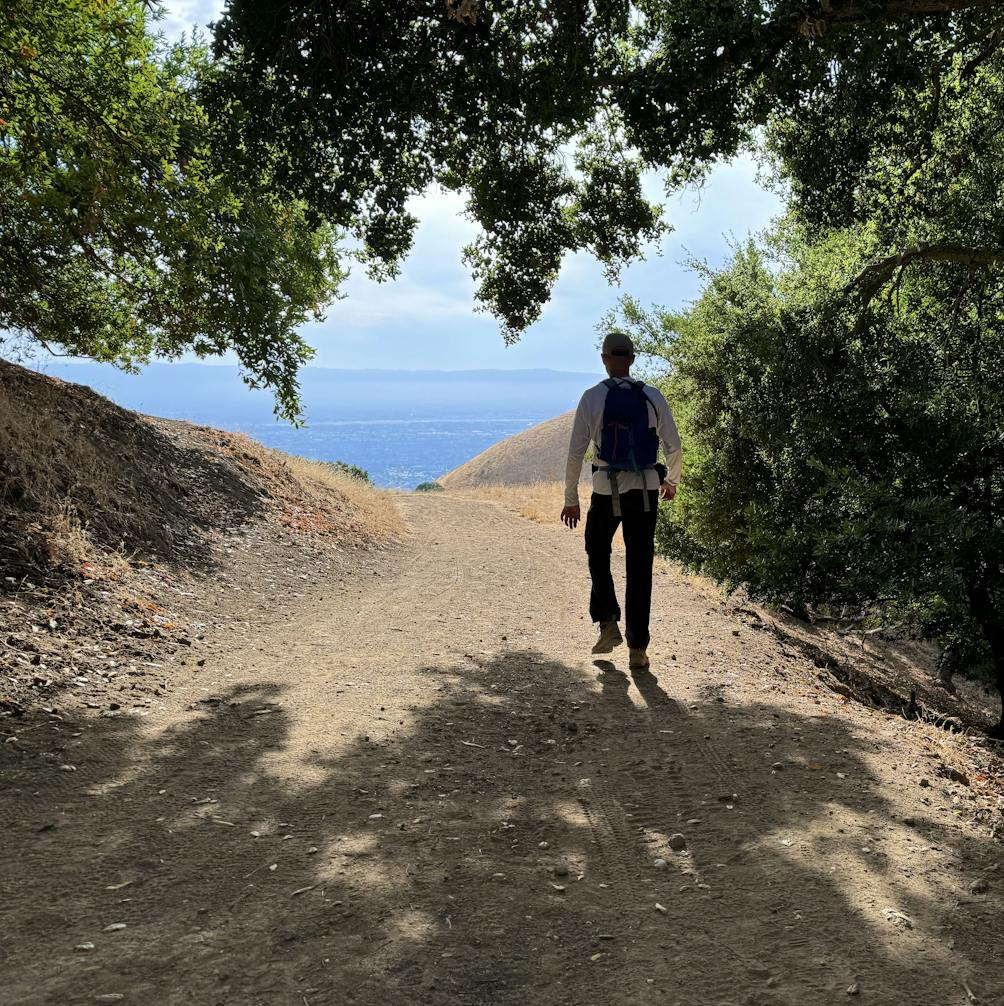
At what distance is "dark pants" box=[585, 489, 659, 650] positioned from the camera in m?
6.77

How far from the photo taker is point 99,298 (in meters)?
14.6

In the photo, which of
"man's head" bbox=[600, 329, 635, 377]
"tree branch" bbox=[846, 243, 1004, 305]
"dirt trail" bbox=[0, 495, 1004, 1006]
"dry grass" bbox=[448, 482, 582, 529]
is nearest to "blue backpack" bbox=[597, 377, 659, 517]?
"man's head" bbox=[600, 329, 635, 377]

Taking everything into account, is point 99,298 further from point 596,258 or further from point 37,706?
point 37,706

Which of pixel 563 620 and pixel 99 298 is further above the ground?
pixel 99 298

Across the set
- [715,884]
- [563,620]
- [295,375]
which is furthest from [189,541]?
[715,884]

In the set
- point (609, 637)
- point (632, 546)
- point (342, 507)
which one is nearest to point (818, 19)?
point (632, 546)

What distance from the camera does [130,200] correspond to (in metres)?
10.0

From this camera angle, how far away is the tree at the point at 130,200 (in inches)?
387

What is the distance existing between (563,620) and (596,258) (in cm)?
540

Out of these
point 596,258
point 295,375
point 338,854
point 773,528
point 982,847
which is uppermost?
point 596,258

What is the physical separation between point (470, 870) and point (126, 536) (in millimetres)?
7419

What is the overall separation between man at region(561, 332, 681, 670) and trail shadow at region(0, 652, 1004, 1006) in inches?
58.0

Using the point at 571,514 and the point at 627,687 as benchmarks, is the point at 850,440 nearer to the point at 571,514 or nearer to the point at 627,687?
the point at 571,514

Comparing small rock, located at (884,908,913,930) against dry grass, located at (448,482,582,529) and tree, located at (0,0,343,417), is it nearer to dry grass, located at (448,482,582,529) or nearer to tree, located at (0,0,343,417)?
tree, located at (0,0,343,417)
